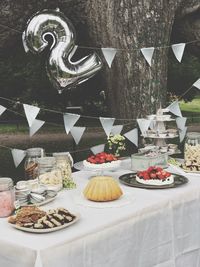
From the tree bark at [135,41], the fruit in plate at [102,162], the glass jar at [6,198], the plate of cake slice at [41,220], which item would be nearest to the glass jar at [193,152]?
the fruit in plate at [102,162]

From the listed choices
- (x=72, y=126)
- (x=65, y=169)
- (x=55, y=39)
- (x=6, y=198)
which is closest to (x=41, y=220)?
(x=6, y=198)

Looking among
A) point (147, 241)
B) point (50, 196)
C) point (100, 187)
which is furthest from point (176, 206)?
point (50, 196)

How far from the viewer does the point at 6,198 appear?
70.2 inches

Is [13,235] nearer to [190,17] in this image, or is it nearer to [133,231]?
[133,231]

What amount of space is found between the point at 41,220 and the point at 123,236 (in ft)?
1.14

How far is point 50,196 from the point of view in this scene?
200cm

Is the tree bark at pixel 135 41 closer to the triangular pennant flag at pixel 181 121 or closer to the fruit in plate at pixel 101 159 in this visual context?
the triangular pennant flag at pixel 181 121

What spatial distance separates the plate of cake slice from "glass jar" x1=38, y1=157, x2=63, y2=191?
1.24ft

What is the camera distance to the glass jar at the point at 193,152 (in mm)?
2639

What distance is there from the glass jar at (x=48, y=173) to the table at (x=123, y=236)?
57 mm

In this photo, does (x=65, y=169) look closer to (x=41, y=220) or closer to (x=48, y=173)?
(x=48, y=173)

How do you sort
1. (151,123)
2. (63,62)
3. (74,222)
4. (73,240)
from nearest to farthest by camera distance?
(73,240)
(74,222)
(63,62)
(151,123)

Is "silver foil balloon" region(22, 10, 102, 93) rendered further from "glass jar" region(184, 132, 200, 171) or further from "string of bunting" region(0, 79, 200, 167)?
"glass jar" region(184, 132, 200, 171)

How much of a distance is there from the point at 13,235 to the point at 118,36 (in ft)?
11.5
